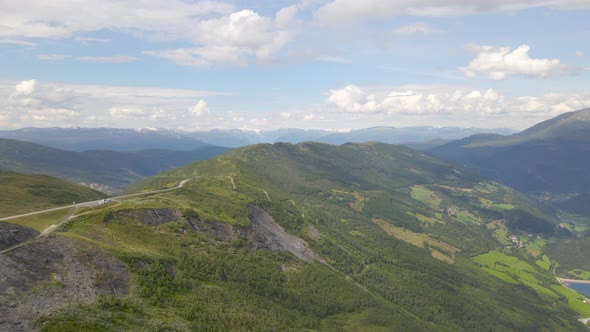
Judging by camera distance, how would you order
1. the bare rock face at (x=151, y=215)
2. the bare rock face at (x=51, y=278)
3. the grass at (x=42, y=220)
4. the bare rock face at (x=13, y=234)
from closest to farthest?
the bare rock face at (x=51, y=278), the bare rock face at (x=13, y=234), the grass at (x=42, y=220), the bare rock face at (x=151, y=215)

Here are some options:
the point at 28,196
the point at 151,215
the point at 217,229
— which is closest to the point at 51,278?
the point at 151,215

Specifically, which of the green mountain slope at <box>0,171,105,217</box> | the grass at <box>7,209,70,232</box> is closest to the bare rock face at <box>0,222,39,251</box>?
the grass at <box>7,209,70,232</box>

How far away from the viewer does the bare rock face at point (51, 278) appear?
77.3m

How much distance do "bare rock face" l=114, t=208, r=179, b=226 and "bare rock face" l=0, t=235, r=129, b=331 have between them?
39522 mm

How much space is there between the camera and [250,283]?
16162 cm

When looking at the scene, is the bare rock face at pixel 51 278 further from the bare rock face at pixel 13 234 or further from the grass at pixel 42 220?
the grass at pixel 42 220

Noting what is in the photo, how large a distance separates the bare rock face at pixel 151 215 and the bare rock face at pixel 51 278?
130ft

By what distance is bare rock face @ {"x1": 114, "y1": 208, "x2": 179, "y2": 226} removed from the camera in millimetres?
148625

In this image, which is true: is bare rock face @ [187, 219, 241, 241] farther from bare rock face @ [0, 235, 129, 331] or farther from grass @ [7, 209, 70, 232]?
bare rock face @ [0, 235, 129, 331]

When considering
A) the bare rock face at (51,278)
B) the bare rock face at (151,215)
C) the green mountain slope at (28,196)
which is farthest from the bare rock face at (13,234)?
the bare rock face at (151,215)

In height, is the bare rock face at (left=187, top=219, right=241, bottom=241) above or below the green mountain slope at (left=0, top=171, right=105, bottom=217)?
below

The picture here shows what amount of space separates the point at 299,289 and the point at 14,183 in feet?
544

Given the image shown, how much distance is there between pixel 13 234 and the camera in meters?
101

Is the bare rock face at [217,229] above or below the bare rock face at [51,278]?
below
